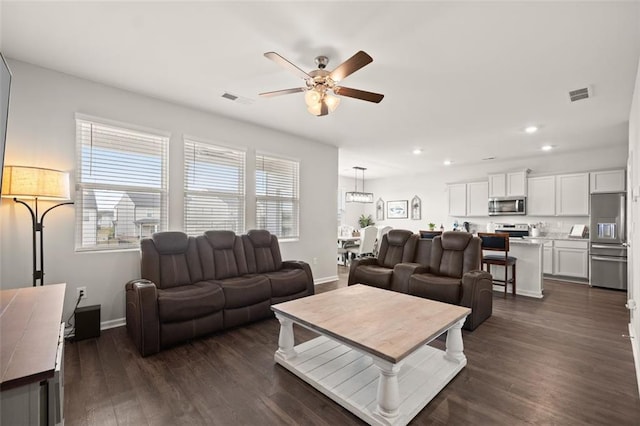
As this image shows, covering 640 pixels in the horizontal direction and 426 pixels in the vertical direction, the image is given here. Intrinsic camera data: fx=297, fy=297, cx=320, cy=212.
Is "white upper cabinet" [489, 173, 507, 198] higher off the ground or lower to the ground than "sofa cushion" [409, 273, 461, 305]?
higher

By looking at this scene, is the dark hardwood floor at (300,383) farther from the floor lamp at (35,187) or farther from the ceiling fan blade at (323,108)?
the ceiling fan blade at (323,108)

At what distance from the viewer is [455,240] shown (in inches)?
157

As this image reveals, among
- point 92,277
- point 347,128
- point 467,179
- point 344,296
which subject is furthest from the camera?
point 467,179

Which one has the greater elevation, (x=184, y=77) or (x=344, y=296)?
(x=184, y=77)

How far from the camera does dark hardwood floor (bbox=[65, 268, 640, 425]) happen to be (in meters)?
1.89

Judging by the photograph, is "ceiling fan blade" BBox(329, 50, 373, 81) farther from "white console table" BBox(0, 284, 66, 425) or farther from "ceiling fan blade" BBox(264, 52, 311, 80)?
"white console table" BBox(0, 284, 66, 425)

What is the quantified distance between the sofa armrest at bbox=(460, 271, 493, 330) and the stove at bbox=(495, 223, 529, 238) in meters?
3.27

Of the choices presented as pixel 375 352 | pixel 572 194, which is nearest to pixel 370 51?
pixel 375 352

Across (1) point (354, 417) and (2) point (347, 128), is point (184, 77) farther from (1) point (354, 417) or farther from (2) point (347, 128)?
(1) point (354, 417)

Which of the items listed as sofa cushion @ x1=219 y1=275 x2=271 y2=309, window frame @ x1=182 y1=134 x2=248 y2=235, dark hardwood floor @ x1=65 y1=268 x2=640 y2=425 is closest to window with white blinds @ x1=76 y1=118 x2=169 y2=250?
window frame @ x1=182 y1=134 x2=248 y2=235

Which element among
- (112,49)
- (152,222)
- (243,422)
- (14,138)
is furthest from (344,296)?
(14,138)

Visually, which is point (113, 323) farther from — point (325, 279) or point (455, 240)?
point (455, 240)

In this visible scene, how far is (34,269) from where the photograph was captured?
264cm

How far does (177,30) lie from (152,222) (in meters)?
Answer: 2.26
